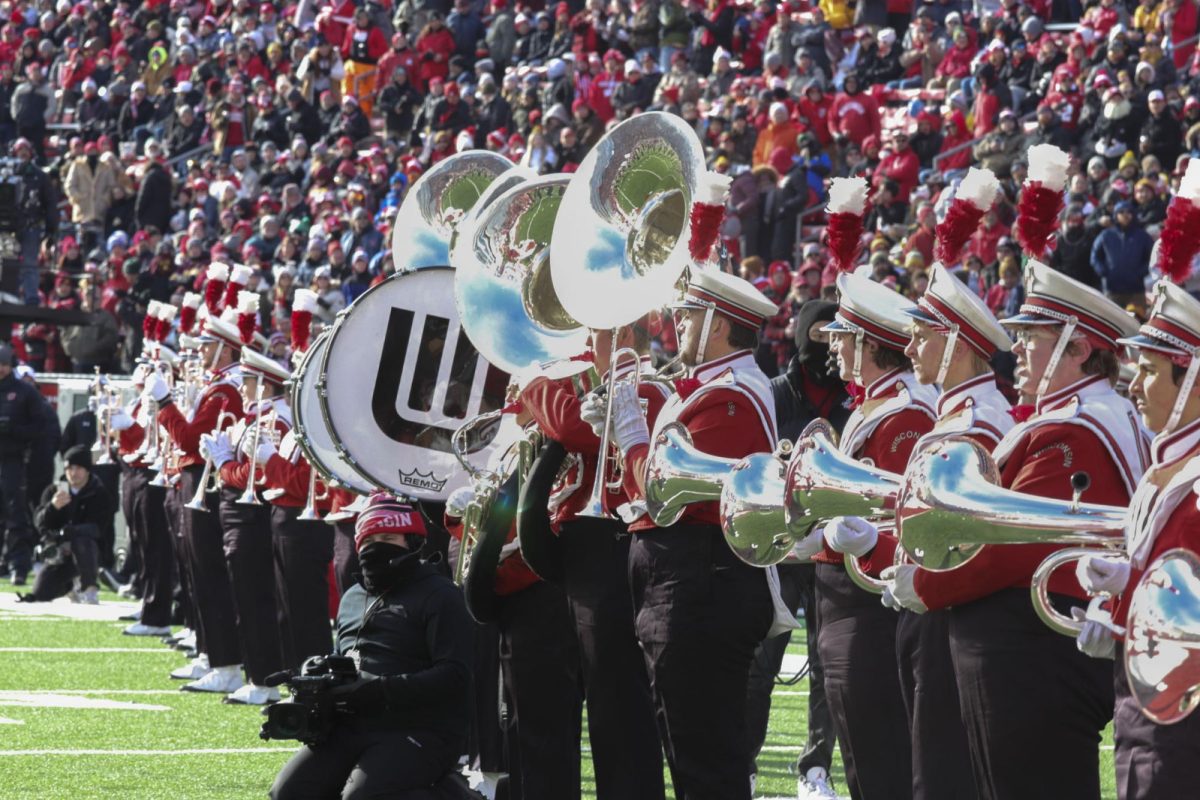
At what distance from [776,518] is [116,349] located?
18.4 m

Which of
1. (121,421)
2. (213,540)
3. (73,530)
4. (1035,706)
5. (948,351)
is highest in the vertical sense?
(948,351)

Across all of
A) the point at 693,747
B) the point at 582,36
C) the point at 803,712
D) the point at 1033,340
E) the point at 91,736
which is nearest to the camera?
the point at 1033,340

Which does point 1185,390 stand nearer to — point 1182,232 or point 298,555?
point 1182,232

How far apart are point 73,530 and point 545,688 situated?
11.1 meters

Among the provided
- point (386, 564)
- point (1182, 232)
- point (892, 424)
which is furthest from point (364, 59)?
point (1182, 232)

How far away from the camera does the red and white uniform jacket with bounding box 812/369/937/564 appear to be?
20.4 ft

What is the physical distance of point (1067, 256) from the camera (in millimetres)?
16219

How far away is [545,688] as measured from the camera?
6754 mm

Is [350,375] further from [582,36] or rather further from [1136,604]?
[582,36]

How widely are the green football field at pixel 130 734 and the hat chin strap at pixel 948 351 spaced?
343cm

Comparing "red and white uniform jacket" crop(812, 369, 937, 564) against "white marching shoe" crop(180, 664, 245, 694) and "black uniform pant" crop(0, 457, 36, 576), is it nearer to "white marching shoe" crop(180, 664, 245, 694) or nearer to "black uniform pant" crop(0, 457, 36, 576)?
"white marching shoe" crop(180, 664, 245, 694)

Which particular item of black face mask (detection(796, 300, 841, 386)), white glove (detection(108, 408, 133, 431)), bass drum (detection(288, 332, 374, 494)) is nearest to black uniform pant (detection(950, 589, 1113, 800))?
bass drum (detection(288, 332, 374, 494))

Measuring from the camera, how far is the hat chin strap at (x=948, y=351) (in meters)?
5.60

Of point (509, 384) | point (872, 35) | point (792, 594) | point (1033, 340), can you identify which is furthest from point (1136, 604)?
point (872, 35)
